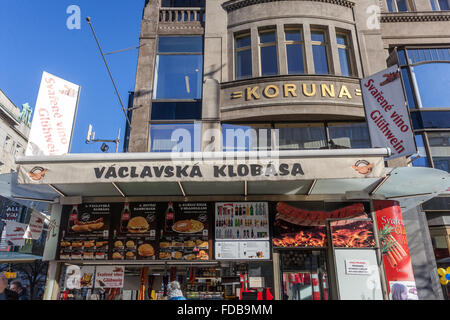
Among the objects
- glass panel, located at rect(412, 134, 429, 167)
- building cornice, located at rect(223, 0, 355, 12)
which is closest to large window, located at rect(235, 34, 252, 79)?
building cornice, located at rect(223, 0, 355, 12)

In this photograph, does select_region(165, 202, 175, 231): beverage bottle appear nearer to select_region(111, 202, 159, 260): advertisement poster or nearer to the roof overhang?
select_region(111, 202, 159, 260): advertisement poster

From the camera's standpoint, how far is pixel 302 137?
11234 mm

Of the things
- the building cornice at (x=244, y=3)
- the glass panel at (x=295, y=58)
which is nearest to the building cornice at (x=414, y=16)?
the building cornice at (x=244, y=3)

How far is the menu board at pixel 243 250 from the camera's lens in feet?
27.3

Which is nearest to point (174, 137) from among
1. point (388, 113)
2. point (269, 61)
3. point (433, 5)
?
point (269, 61)

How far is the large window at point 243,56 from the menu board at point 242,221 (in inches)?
211

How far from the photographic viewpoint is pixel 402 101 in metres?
9.37

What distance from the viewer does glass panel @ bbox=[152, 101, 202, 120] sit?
11.7m

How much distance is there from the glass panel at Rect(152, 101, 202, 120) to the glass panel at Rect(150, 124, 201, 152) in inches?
12.1

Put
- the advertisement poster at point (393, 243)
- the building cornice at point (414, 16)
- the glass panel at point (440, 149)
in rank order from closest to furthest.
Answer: the advertisement poster at point (393, 243), the glass panel at point (440, 149), the building cornice at point (414, 16)

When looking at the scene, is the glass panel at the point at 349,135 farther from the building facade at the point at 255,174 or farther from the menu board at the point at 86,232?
the menu board at the point at 86,232
